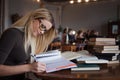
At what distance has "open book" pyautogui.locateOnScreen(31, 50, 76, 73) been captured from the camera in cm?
115

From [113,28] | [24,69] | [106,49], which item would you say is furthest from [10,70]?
[113,28]

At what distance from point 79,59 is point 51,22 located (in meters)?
0.31

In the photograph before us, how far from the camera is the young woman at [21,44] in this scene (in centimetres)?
117

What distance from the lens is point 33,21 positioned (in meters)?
1.38

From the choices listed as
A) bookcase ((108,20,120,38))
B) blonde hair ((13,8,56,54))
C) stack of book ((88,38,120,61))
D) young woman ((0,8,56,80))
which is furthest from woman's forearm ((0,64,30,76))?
bookcase ((108,20,120,38))

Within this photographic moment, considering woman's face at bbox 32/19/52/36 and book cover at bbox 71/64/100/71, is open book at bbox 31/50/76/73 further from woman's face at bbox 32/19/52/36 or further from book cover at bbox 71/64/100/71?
woman's face at bbox 32/19/52/36

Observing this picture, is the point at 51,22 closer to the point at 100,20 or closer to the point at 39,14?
the point at 39,14

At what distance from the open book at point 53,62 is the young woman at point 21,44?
46 millimetres

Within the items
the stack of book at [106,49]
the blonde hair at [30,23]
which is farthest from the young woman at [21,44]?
the stack of book at [106,49]

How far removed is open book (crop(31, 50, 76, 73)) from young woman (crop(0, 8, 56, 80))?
46 millimetres

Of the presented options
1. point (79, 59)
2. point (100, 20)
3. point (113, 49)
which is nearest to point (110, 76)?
point (79, 59)

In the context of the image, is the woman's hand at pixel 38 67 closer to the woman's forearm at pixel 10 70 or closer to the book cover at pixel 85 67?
the woman's forearm at pixel 10 70

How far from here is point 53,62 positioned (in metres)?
1.20

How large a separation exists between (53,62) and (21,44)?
0.24m
